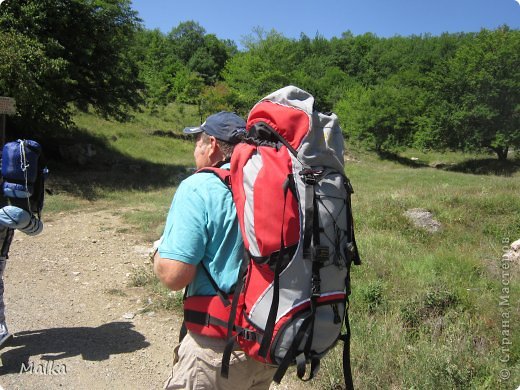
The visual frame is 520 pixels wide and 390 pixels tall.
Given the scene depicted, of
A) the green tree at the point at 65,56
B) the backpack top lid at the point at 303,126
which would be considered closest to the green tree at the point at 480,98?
the green tree at the point at 65,56

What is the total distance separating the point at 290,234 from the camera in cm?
170

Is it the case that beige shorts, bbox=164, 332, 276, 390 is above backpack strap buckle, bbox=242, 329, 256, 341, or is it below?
below

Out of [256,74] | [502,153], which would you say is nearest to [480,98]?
[502,153]

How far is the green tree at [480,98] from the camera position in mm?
38406

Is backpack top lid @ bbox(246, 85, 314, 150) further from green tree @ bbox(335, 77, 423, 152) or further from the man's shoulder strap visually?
green tree @ bbox(335, 77, 423, 152)

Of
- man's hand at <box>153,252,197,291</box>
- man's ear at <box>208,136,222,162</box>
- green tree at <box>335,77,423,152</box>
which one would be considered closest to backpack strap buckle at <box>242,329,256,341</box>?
man's hand at <box>153,252,197,291</box>

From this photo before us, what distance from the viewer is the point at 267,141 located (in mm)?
1856

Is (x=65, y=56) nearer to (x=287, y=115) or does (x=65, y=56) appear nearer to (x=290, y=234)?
(x=287, y=115)

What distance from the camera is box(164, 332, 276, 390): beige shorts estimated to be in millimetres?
1955

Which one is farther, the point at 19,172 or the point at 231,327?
the point at 19,172

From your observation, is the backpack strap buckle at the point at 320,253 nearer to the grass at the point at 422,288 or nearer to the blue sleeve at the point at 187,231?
the blue sleeve at the point at 187,231

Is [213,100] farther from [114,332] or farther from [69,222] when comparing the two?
[114,332]

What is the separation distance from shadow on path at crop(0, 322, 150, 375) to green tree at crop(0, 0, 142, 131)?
379 inches

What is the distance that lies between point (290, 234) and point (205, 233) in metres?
0.40
